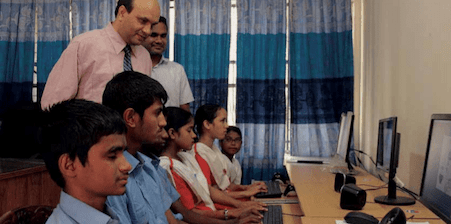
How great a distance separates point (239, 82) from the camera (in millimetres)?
4918

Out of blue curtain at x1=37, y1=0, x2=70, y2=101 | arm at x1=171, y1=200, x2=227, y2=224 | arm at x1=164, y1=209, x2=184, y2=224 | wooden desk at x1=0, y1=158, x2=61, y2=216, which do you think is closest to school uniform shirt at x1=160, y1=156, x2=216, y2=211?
arm at x1=171, y1=200, x2=227, y2=224

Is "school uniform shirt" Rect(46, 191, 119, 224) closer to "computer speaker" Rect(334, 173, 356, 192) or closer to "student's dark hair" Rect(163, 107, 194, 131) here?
"student's dark hair" Rect(163, 107, 194, 131)

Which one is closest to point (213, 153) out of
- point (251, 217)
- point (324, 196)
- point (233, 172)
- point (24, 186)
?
point (233, 172)

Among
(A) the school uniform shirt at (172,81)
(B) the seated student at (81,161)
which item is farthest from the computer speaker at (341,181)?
(B) the seated student at (81,161)

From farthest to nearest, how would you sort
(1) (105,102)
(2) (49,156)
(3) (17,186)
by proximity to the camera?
(3) (17,186) < (1) (105,102) < (2) (49,156)

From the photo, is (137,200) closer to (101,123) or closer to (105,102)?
(105,102)

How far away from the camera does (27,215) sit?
4.35 ft

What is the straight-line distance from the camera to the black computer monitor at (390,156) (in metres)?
2.32

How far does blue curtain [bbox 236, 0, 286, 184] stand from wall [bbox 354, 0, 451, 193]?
806 mm

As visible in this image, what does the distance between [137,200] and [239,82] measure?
3.19 metres

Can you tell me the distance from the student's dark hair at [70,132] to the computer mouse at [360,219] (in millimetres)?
1005

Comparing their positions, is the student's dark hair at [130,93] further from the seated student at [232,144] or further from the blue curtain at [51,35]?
the blue curtain at [51,35]

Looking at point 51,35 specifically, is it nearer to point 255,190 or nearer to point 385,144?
point 255,190

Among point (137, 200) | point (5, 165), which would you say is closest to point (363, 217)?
point (137, 200)
